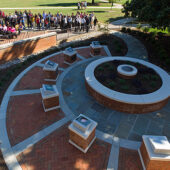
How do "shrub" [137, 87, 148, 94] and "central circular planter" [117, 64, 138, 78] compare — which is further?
"central circular planter" [117, 64, 138, 78]

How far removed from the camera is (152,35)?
648 inches

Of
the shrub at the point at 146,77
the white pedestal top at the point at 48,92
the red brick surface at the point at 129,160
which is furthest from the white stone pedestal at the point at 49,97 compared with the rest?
the shrub at the point at 146,77

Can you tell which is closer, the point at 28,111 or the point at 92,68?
the point at 28,111

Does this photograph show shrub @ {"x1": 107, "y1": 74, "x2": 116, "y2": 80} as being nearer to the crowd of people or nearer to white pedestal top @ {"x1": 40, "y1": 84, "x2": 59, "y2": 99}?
white pedestal top @ {"x1": 40, "y1": 84, "x2": 59, "y2": 99}

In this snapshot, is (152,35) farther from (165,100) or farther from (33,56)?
(33,56)

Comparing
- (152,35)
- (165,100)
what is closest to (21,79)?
(165,100)

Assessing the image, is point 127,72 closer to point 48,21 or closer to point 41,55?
point 41,55

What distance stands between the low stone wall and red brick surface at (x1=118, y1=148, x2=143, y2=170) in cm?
1184

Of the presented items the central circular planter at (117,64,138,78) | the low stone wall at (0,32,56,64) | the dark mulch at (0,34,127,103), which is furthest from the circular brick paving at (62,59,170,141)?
the low stone wall at (0,32,56,64)

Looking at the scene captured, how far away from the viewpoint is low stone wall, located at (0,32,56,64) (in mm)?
13216

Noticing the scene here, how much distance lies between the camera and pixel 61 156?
635 centimetres

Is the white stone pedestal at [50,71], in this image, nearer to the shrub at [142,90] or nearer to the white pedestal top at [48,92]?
the white pedestal top at [48,92]

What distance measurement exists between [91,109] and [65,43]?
11000mm

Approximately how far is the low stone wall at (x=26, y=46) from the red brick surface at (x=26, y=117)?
5.77 meters
